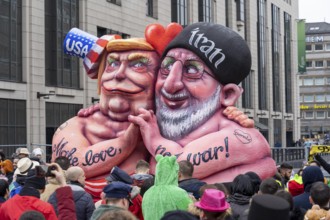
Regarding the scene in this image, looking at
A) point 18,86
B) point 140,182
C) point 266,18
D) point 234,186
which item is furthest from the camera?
point 266,18

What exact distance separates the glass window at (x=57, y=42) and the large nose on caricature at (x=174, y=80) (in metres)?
17.5

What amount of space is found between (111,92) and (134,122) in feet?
2.61

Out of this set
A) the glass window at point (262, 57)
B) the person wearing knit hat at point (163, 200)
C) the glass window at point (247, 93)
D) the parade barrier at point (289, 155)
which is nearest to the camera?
the person wearing knit hat at point (163, 200)

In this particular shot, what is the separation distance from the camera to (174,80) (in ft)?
36.1

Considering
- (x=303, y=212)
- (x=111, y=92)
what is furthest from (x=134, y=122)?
(x=303, y=212)

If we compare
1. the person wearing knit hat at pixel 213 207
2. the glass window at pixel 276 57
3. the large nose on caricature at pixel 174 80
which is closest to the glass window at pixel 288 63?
the glass window at pixel 276 57

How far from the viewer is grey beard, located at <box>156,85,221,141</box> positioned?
1109 cm

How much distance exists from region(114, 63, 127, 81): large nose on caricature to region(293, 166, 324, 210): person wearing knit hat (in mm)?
5020

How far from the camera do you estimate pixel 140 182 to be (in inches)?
313

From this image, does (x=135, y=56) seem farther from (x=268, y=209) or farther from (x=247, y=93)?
(x=247, y=93)

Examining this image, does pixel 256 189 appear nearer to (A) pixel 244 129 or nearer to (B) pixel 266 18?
(A) pixel 244 129

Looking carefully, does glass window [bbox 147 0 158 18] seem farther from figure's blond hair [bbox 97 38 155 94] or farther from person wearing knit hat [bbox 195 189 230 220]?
person wearing knit hat [bbox 195 189 230 220]

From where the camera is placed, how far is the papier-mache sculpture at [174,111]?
10.7 metres

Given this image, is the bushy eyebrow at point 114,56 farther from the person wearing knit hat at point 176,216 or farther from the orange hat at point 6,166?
the person wearing knit hat at point 176,216
